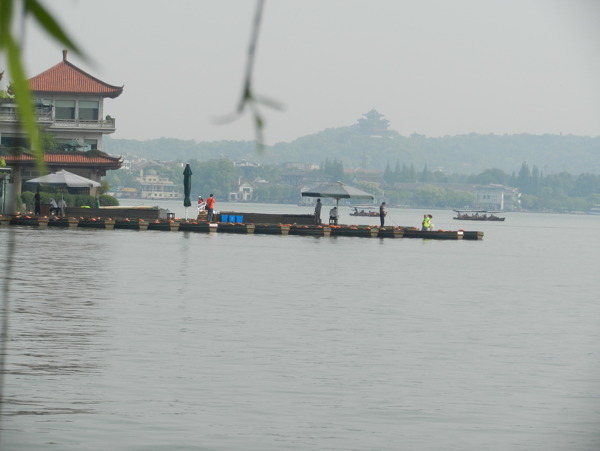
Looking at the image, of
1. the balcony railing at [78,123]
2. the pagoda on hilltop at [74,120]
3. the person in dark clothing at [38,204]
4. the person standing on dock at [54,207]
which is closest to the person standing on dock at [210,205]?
the person standing on dock at [54,207]

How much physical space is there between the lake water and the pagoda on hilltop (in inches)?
1574

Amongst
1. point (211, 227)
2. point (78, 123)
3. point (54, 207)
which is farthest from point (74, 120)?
point (211, 227)

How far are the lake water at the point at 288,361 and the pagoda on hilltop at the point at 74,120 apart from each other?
131 feet


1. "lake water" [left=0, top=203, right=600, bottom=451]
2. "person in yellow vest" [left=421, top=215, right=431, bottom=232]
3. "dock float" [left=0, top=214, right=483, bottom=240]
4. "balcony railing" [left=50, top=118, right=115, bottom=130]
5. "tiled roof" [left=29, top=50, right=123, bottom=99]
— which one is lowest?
"lake water" [left=0, top=203, right=600, bottom=451]

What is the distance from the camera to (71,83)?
90.7 meters

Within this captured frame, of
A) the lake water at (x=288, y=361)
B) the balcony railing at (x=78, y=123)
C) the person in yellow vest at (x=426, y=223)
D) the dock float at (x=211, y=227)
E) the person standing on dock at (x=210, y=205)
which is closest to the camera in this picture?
the lake water at (x=288, y=361)

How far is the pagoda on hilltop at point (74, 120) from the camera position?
81375mm

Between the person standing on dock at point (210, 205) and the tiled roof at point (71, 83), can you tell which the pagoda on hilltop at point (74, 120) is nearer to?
the tiled roof at point (71, 83)

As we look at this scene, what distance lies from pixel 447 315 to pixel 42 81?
65.8m

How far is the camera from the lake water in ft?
42.7

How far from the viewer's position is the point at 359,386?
54.3 ft

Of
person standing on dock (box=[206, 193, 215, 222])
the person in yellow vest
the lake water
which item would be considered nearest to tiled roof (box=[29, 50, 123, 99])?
person standing on dock (box=[206, 193, 215, 222])

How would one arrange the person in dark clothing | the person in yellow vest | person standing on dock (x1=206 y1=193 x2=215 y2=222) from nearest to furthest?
person standing on dock (x1=206 y1=193 x2=215 y2=222) < the person in dark clothing < the person in yellow vest

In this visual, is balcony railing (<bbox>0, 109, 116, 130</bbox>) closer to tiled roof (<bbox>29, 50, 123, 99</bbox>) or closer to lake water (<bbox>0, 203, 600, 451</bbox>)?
tiled roof (<bbox>29, 50, 123, 99</bbox>)
